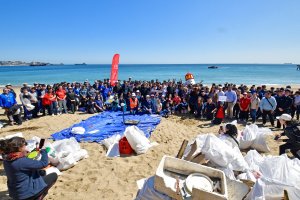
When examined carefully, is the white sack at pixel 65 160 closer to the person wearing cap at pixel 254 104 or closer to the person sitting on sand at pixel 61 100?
the person sitting on sand at pixel 61 100

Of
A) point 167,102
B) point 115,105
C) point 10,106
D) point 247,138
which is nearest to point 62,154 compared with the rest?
point 247,138

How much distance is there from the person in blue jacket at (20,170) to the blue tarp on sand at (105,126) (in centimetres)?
378

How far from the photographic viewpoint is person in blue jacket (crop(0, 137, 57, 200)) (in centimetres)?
292

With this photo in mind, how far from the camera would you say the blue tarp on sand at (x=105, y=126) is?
289 inches

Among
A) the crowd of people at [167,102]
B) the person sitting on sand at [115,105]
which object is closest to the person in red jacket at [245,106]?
the crowd of people at [167,102]

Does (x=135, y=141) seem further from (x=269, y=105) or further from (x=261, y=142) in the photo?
(x=269, y=105)

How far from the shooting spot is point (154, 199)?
3293mm

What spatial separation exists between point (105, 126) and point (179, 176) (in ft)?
17.3

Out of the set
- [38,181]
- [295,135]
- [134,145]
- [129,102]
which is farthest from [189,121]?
[38,181]

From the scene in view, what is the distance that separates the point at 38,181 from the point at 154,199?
1.72m

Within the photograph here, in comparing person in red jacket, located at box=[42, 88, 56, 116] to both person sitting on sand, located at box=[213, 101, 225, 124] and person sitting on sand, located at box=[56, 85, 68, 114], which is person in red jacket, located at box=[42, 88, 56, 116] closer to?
person sitting on sand, located at box=[56, 85, 68, 114]

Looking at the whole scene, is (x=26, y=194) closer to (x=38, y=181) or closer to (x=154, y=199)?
(x=38, y=181)

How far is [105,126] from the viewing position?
27.7 feet

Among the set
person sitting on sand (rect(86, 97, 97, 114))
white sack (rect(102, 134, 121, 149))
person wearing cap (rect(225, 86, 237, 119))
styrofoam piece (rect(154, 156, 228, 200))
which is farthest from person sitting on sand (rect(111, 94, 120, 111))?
styrofoam piece (rect(154, 156, 228, 200))
